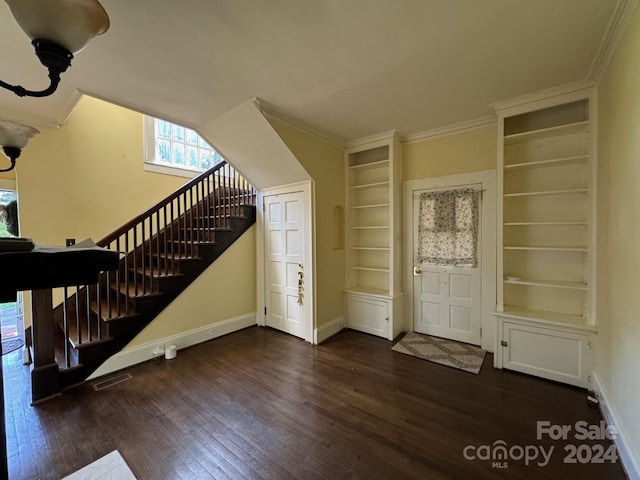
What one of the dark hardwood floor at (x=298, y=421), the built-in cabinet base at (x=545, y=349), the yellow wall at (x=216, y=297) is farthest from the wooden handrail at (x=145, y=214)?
the built-in cabinet base at (x=545, y=349)

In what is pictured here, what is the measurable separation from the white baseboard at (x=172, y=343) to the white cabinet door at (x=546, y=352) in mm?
3444

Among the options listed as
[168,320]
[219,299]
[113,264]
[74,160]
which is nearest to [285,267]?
[219,299]

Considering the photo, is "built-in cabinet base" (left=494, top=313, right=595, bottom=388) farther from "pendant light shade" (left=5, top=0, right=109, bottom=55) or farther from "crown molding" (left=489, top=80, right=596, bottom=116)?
"pendant light shade" (left=5, top=0, right=109, bottom=55)

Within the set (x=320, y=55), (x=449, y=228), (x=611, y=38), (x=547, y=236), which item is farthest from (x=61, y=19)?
Result: (x=547, y=236)

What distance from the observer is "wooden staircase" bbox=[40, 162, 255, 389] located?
274 centimetres

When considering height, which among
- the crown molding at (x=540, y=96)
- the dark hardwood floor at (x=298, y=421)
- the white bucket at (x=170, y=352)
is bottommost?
the dark hardwood floor at (x=298, y=421)

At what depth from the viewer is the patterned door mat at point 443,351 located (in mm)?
3017

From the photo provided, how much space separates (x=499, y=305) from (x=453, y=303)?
697 mm

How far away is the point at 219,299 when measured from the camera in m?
3.94

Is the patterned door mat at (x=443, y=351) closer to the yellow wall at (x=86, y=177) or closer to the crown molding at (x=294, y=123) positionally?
the crown molding at (x=294, y=123)

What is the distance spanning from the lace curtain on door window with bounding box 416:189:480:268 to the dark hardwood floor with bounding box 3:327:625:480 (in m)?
1.29

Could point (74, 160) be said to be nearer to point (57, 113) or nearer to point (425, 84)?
point (57, 113)

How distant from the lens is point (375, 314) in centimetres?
387

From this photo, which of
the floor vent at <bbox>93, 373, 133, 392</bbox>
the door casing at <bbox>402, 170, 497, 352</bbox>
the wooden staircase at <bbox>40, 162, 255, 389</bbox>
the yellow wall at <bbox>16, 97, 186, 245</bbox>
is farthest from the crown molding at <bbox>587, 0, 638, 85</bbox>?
the yellow wall at <bbox>16, 97, 186, 245</bbox>
